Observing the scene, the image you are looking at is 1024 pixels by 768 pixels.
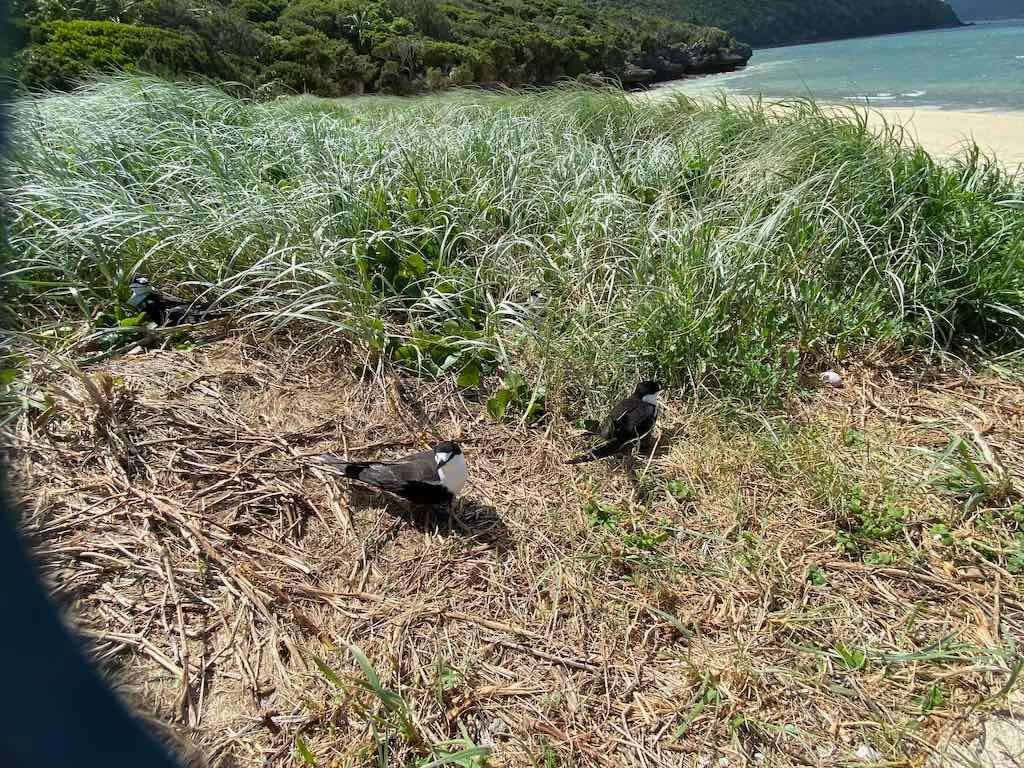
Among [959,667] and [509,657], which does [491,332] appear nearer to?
[509,657]

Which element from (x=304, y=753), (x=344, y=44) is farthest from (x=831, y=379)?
(x=344, y=44)

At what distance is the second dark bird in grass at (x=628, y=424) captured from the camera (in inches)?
82.4

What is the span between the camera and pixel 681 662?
153 cm

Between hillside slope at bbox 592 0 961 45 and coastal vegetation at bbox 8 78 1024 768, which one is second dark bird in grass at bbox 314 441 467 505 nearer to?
coastal vegetation at bbox 8 78 1024 768

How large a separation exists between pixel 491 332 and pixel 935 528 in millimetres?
1791

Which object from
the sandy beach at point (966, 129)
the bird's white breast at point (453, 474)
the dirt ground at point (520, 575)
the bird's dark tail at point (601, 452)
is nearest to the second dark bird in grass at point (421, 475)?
the bird's white breast at point (453, 474)

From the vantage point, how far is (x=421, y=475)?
5.81ft

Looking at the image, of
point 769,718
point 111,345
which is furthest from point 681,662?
point 111,345

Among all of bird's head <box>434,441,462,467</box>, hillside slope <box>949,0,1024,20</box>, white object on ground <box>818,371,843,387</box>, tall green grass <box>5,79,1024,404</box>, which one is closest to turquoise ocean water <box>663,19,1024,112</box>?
tall green grass <box>5,79,1024,404</box>

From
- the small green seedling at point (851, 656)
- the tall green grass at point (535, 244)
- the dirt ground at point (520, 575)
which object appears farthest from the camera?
the tall green grass at point (535, 244)

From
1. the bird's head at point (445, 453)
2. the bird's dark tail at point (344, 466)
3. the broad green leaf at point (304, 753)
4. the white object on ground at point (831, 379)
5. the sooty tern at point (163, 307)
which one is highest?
the sooty tern at point (163, 307)

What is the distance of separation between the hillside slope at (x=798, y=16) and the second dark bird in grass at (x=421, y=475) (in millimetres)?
49978

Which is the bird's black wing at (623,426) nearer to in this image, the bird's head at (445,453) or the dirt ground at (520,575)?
the dirt ground at (520,575)

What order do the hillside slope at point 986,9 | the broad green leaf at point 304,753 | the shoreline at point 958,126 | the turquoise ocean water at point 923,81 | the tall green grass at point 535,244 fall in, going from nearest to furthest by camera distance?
the broad green leaf at point 304,753 → the tall green grass at point 535,244 → the shoreline at point 958,126 → the turquoise ocean water at point 923,81 → the hillside slope at point 986,9
